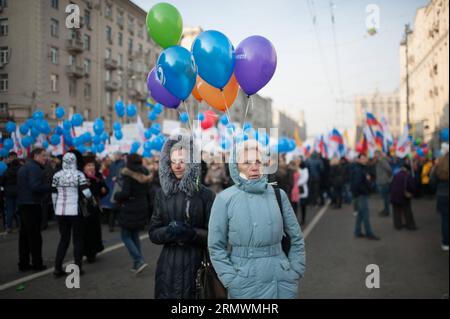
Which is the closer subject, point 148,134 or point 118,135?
point 118,135

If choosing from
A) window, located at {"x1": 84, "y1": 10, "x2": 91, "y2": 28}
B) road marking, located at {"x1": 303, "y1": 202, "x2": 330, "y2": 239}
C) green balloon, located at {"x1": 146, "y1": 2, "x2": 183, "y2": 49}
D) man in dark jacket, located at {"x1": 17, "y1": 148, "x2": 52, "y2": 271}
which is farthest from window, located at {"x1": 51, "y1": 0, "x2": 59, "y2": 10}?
road marking, located at {"x1": 303, "y1": 202, "x2": 330, "y2": 239}

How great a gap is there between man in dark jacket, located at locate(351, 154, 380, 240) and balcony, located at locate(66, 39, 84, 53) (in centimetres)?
626

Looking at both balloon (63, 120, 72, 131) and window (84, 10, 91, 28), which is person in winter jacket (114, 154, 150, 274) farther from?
window (84, 10, 91, 28)

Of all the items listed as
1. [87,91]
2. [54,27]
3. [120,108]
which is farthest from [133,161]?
[120,108]

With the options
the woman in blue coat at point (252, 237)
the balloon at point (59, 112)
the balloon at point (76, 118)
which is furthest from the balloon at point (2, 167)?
the woman in blue coat at point (252, 237)

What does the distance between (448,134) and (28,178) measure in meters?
14.5

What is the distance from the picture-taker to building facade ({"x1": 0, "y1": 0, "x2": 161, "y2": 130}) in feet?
12.2

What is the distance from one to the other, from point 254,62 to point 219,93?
648 millimetres

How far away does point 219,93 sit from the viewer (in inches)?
146

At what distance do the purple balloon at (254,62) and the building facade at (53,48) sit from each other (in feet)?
5.10

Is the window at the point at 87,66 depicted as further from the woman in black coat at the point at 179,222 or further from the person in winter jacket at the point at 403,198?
the person in winter jacket at the point at 403,198

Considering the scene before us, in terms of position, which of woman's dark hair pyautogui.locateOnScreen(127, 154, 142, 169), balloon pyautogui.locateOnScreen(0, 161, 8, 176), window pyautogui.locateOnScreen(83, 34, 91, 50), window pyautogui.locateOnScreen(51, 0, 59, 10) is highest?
window pyautogui.locateOnScreen(51, 0, 59, 10)

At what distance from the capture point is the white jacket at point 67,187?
411 centimetres

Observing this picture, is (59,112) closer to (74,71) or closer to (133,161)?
(74,71)
